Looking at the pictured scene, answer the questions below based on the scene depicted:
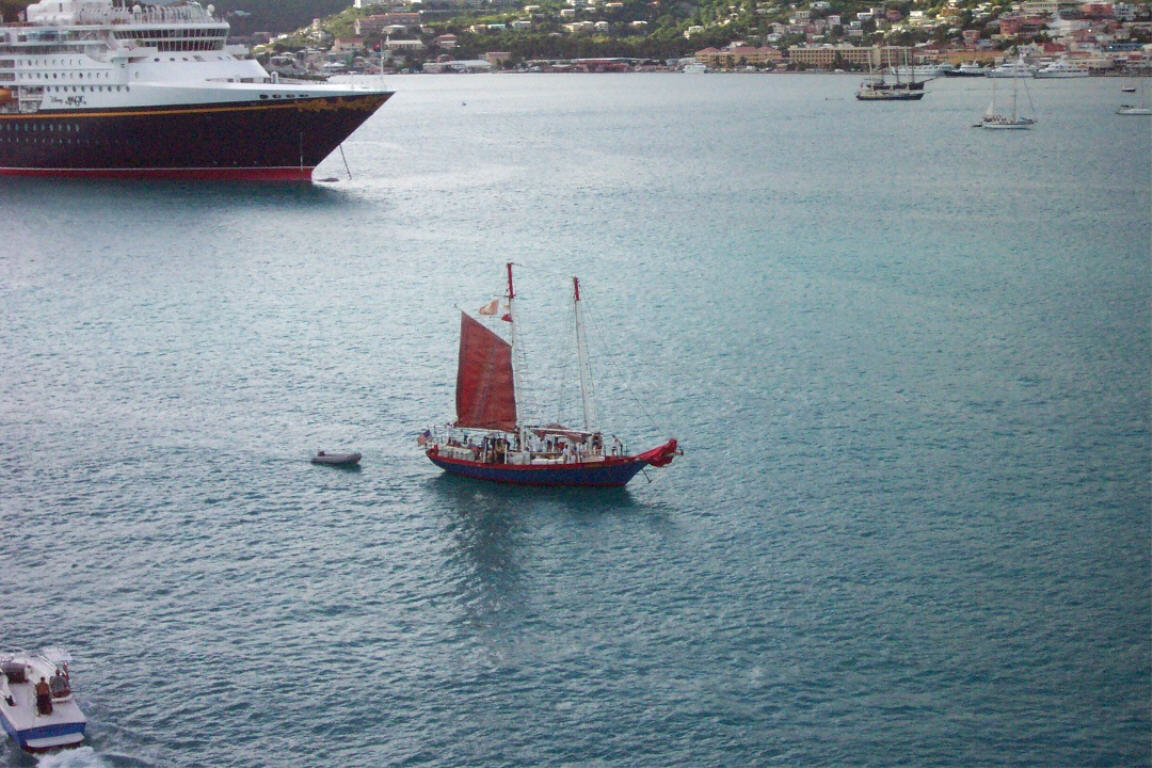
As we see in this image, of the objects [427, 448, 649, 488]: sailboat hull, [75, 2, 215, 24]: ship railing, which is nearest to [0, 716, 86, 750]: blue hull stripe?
[427, 448, 649, 488]: sailboat hull

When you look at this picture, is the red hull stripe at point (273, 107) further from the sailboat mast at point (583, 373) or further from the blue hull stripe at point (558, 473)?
the blue hull stripe at point (558, 473)

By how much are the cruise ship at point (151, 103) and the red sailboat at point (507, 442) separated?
61.3m

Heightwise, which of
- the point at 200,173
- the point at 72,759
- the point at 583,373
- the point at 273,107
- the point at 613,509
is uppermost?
the point at 273,107

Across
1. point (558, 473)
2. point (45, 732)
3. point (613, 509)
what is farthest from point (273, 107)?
point (45, 732)

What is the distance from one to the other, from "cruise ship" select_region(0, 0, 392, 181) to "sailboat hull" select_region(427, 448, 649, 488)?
63.9 metres

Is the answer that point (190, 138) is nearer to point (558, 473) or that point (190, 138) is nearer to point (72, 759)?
point (558, 473)

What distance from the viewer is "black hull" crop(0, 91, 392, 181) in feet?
344

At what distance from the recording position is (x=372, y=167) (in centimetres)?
12431

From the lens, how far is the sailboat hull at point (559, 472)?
4484 centimetres

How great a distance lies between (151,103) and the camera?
105625mm

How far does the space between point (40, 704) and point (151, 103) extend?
3166 inches

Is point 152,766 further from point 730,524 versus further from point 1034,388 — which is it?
point 1034,388

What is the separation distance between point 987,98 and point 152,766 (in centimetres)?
18480

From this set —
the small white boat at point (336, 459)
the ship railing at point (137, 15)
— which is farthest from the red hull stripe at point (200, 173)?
the small white boat at point (336, 459)
